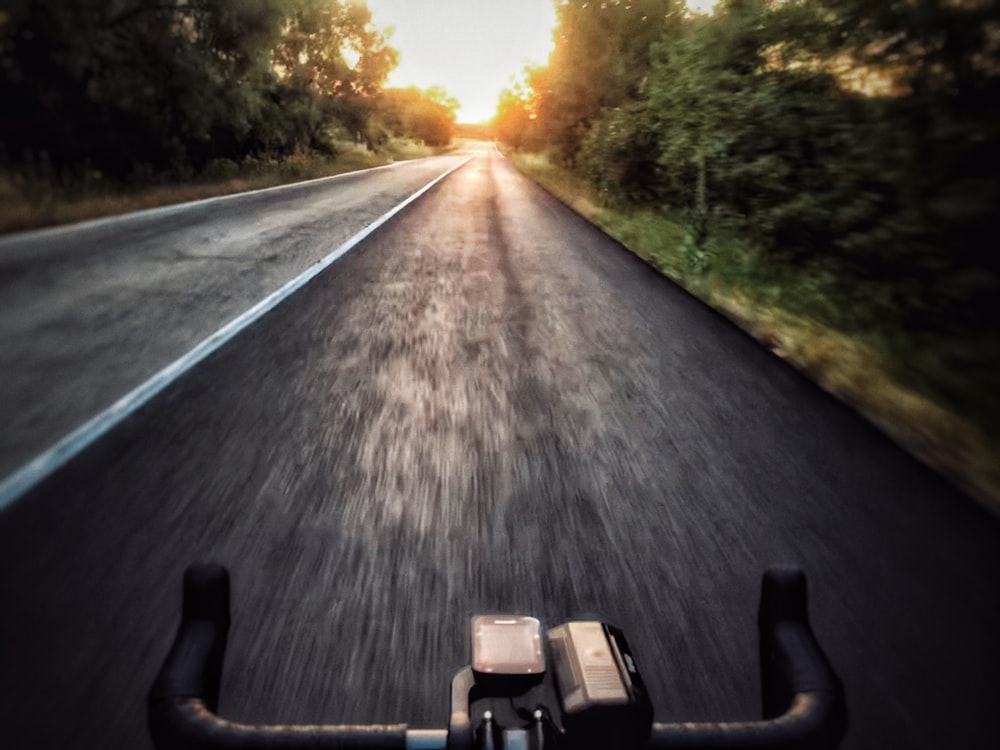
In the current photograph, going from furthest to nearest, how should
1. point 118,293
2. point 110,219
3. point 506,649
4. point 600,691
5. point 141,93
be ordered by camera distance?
1. point 141,93
2. point 110,219
3. point 118,293
4. point 506,649
5. point 600,691

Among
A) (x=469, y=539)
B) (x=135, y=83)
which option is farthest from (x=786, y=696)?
(x=135, y=83)

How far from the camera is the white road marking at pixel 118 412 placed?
12.2 feet

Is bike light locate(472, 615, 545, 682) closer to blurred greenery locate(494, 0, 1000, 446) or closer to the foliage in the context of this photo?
blurred greenery locate(494, 0, 1000, 446)

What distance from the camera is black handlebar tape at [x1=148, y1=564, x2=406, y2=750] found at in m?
1.23

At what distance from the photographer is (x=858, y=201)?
24.1 feet

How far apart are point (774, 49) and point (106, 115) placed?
17.8 meters

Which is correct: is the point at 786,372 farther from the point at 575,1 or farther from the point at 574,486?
the point at 575,1

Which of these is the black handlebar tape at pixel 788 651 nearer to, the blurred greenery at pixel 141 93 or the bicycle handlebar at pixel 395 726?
the bicycle handlebar at pixel 395 726

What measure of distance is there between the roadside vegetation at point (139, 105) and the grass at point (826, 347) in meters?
12.1

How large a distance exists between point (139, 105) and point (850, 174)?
20.2m

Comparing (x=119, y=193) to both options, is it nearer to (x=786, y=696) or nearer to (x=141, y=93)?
(x=141, y=93)

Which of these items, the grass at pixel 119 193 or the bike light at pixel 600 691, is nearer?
the bike light at pixel 600 691

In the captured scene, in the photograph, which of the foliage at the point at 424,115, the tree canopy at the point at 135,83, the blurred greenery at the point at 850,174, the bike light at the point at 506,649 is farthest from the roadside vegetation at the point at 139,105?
the foliage at the point at 424,115

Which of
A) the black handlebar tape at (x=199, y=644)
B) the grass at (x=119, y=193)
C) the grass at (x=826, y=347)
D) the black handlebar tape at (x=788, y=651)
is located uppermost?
the black handlebar tape at (x=199, y=644)
